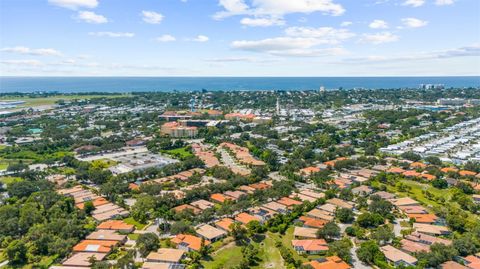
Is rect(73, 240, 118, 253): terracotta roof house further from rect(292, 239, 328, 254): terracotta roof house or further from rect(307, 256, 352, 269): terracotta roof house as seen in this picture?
rect(307, 256, 352, 269): terracotta roof house

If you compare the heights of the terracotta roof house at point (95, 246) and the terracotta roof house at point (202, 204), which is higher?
the terracotta roof house at point (202, 204)

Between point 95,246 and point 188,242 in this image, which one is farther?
point 188,242

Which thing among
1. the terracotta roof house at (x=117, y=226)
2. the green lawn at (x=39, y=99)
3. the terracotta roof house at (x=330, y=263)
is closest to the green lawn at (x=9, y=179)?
the terracotta roof house at (x=117, y=226)

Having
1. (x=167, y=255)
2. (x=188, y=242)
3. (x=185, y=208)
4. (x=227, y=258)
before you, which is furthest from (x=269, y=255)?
(x=185, y=208)

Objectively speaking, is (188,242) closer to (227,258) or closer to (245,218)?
(227,258)

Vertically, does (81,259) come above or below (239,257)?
above

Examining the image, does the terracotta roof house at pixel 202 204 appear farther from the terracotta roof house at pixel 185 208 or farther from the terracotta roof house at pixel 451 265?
the terracotta roof house at pixel 451 265

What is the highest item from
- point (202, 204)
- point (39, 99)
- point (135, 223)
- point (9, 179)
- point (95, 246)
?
point (39, 99)

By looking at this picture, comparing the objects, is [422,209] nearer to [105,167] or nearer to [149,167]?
[149,167]
